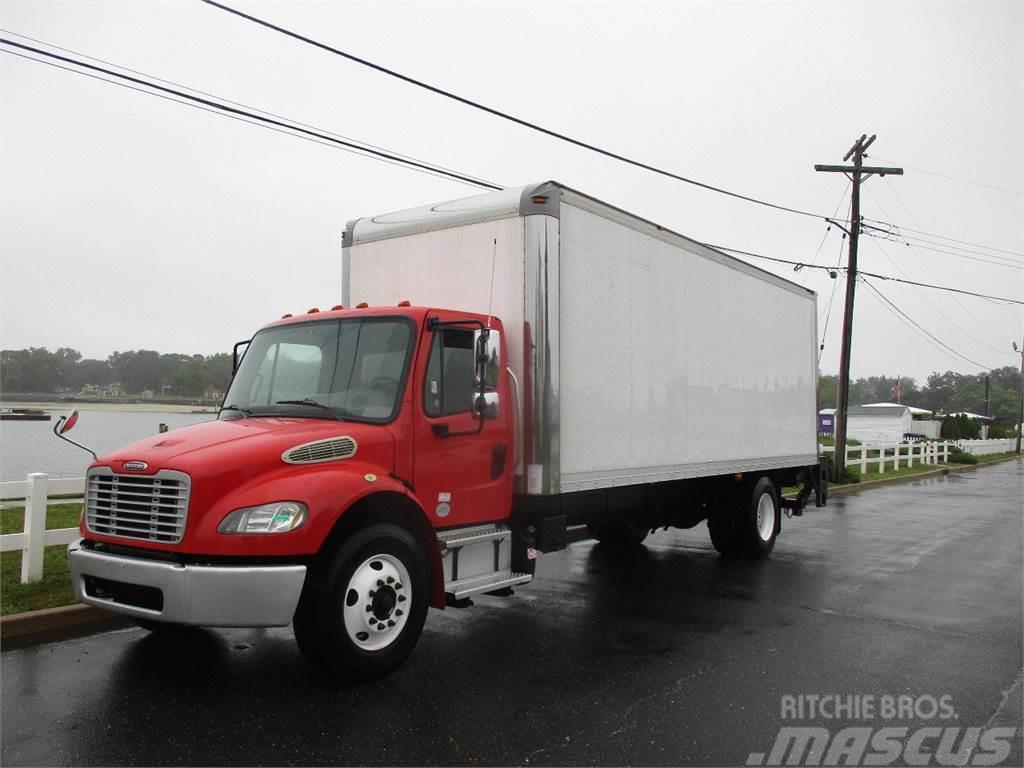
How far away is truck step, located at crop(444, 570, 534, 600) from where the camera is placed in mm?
5922

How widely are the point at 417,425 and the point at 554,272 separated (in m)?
1.77

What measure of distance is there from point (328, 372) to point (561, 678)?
109 inches

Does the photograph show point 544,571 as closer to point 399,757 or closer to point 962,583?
point 962,583

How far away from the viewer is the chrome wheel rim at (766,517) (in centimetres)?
1057

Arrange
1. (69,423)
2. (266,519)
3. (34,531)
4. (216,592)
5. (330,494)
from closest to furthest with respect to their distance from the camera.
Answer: (216,592) < (266,519) < (330,494) < (69,423) < (34,531)

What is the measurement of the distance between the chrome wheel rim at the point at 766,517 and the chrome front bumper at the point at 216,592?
7.29 m

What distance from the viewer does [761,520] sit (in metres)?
10.6

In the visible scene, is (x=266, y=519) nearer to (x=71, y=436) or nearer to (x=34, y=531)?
(x=71, y=436)

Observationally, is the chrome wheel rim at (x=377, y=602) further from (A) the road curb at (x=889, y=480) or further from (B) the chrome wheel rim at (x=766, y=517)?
(A) the road curb at (x=889, y=480)

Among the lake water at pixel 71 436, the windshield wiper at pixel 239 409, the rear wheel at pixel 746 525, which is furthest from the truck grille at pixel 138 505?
the rear wheel at pixel 746 525

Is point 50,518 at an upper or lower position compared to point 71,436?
lower

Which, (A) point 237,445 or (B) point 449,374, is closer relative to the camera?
(A) point 237,445

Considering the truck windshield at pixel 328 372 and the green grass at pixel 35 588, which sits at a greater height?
the truck windshield at pixel 328 372

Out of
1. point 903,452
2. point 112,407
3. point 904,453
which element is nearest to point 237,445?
point 112,407
